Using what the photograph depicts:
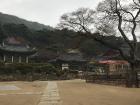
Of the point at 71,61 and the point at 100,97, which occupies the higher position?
the point at 71,61

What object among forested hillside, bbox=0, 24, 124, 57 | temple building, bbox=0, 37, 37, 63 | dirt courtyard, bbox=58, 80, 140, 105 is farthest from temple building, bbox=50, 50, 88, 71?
dirt courtyard, bbox=58, 80, 140, 105

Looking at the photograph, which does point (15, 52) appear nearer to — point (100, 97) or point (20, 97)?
point (20, 97)

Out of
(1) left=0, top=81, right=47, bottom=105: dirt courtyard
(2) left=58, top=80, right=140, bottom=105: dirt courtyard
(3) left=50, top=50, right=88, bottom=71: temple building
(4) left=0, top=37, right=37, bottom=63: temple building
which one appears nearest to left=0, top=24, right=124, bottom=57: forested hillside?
(3) left=50, top=50, right=88, bottom=71: temple building

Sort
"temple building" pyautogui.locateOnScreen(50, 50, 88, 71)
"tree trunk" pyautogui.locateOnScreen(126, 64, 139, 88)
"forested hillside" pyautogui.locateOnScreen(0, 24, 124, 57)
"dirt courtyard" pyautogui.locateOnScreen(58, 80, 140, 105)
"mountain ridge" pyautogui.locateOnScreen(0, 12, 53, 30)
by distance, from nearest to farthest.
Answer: "dirt courtyard" pyautogui.locateOnScreen(58, 80, 140, 105) → "tree trunk" pyautogui.locateOnScreen(126, 64, 139, 88) → "temple building" pyautogui.locateOnScreen(50, 50, 88, 71) → "forested hillside" pyautogui.locateOnScreen(0, 24, 124, 57) → "mountain ridge" pyautogui.locateOnScreen(0, 12, 53, 30)

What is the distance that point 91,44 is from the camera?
7838 cm

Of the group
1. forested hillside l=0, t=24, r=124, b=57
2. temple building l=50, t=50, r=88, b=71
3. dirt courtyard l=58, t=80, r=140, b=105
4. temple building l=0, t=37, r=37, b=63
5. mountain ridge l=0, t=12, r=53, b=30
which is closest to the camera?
dirt courtyard l=58, t=80, r=140, b=105

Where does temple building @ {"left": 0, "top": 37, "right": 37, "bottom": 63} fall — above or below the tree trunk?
above

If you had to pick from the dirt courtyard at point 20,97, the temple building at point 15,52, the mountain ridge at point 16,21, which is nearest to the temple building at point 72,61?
the temple building at point 15,52

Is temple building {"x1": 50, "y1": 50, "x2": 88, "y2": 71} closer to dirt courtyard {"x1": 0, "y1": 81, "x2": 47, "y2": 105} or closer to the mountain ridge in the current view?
dirt courtyard {"x1": 0, "y1": 81, "x2": 47, "y2": 105}

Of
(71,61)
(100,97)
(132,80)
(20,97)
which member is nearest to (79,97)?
(100,97)

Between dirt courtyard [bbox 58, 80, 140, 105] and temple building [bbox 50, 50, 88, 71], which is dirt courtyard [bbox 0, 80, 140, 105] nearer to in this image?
dirt courtyard [bbox 58, 80, 140, 105]

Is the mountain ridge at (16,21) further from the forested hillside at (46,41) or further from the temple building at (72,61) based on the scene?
the temple building at (72,61)

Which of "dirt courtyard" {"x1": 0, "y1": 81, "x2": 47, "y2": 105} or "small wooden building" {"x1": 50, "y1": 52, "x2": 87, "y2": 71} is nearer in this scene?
"dirt courtyard" {"x1": 0, "y1": 81, "x2": 47, "y2": 105}

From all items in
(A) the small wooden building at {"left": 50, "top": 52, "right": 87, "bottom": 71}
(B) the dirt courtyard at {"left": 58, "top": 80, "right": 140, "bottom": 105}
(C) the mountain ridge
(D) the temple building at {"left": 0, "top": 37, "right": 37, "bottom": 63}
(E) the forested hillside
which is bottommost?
(B) the dirt courtyard at {"left": 58, "top": 80, "right": 140, "bottom": 105}
